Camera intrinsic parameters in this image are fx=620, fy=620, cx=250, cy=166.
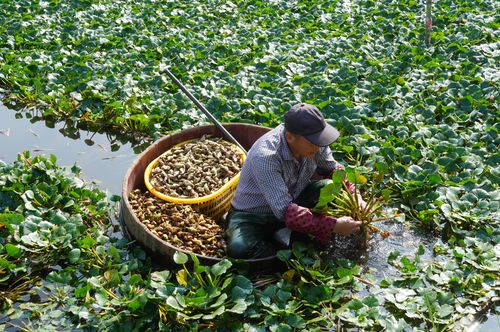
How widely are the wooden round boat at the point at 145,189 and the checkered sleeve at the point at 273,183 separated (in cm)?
28

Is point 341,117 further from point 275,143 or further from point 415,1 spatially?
point 415,1

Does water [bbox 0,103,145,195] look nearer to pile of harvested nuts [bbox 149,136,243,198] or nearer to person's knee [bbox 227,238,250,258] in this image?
pile of harvested nuts [bbox 149,136,243,198]

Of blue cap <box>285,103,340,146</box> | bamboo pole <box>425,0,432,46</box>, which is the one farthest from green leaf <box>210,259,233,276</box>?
bamboo pole <box>425,0,432,46</box>

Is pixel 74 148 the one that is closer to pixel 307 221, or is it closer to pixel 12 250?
pixel 12 250

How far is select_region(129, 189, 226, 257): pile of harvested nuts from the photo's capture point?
357 centimetres

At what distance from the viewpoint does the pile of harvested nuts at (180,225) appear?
3574 millimetres

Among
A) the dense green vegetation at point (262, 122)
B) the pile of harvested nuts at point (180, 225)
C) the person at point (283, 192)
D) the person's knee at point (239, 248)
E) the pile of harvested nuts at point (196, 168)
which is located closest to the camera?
the dense green vegetation at point (262, 122)

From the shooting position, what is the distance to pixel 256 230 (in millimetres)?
3494

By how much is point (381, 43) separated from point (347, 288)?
3.72 meters

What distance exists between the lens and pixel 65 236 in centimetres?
350

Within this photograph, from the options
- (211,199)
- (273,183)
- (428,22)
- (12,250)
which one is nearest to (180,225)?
(211,199)

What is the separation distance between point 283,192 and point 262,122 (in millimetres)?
1599

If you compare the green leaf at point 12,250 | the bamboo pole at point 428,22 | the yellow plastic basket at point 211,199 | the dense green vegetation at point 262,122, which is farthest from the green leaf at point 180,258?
the bamboo pole at point 428,22

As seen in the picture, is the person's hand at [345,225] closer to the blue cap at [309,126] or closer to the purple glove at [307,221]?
the purple glove at [307,221]
